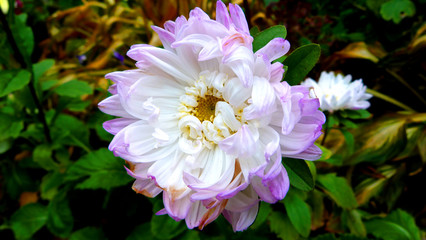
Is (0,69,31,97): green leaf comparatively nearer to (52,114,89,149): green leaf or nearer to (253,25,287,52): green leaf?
(52,114,89,149): green leaf

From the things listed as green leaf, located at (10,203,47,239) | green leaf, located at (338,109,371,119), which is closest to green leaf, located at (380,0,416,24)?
green leaf, located at (338,109,371,119)

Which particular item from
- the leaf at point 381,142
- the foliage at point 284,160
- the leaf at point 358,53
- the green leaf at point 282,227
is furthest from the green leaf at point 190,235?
the leaf at point 358,53

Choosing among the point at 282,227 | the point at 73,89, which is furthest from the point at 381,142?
the point at 73,89

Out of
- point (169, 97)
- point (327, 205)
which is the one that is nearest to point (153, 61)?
point (169, 97)

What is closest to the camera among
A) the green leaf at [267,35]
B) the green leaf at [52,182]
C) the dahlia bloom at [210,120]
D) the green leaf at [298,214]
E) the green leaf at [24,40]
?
the dahlia bloom at [210,120]

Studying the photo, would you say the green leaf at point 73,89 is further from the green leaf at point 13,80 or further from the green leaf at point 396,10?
the green leaf at point 396,10

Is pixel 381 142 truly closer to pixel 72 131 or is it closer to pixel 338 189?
pixel 338 189
